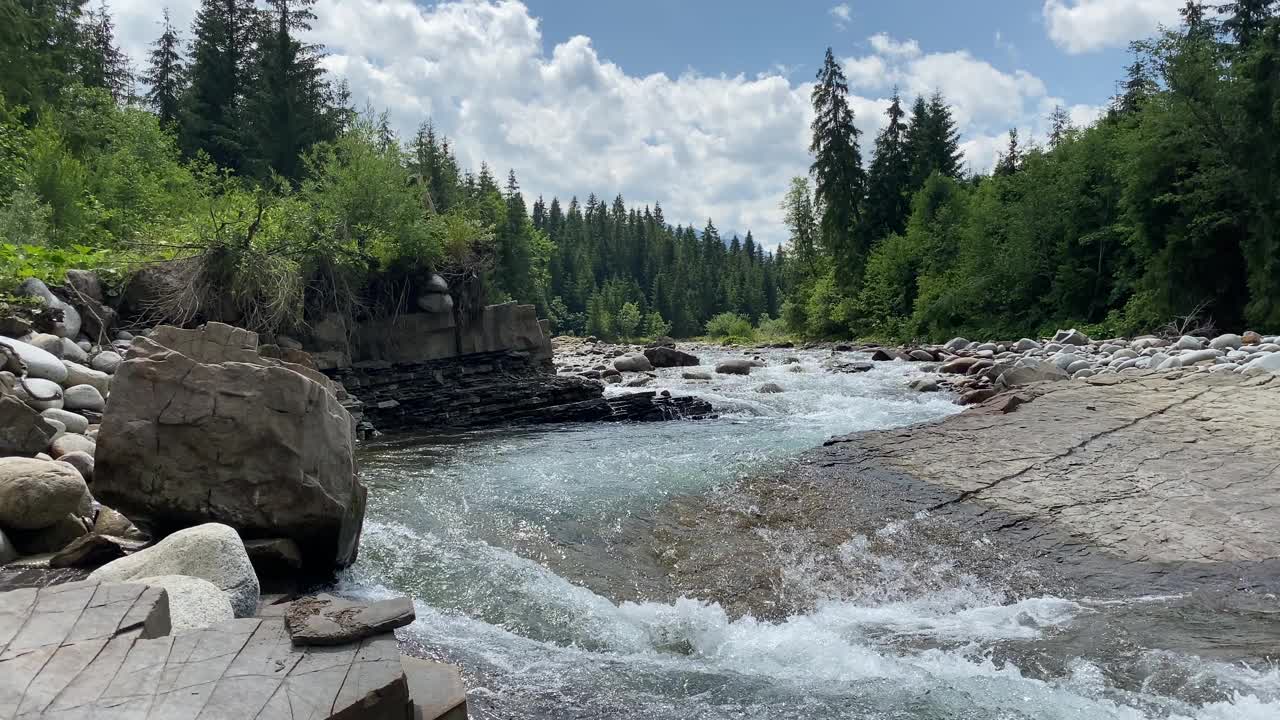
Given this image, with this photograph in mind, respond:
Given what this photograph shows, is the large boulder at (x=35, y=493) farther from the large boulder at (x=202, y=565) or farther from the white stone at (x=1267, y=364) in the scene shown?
the white stone at (x=1267, y=364)

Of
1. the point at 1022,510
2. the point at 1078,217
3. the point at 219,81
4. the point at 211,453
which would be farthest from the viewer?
the point at 219,81

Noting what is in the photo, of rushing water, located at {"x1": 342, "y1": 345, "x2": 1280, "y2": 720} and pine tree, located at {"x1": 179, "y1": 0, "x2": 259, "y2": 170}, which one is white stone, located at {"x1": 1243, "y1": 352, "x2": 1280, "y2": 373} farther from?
pine tree, located at {"x1": 179, "y1": 0, "x2": 259, "y2": 170}

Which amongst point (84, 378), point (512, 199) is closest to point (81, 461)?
point (84, 378)

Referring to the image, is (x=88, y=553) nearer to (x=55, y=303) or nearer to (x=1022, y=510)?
(x=55, y=303)

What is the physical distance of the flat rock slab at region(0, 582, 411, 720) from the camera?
259cm

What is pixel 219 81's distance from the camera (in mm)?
36438

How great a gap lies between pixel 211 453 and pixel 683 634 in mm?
3608

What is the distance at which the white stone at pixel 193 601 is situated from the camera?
3586 mm

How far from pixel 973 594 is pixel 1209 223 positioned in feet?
74.7

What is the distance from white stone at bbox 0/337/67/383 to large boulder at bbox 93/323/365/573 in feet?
8.86

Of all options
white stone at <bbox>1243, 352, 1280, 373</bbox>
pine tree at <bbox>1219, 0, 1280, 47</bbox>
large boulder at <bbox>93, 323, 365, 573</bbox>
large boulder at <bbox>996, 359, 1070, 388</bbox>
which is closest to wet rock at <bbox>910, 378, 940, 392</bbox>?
large boulder at <bbox>996, 359, 1070, 388</bbox>

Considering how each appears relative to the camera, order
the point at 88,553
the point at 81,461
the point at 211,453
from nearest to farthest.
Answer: the point at 88,553, the point at 211,453, the point at 81,461

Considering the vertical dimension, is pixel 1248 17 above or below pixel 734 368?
above

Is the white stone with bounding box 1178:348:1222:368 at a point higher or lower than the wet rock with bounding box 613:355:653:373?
higher
